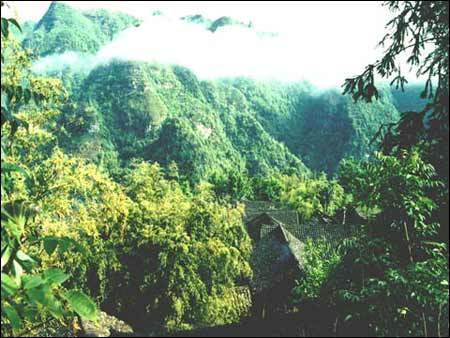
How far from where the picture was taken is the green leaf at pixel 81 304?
10.0 feet

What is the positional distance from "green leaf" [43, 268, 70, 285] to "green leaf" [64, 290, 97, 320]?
3.9 inches

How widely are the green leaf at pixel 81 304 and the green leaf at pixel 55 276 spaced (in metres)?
0.10

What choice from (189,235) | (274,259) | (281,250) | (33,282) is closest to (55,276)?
(33,282)

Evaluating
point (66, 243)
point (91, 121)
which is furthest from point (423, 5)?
point (91, 121)

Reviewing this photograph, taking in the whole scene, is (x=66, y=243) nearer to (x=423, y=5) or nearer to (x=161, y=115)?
(x=423, y=5)

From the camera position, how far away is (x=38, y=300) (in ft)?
10.0

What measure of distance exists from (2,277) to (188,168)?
13266cm

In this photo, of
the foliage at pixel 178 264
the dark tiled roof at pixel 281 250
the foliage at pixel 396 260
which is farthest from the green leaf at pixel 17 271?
the dark tiled roof at pixel 281 250

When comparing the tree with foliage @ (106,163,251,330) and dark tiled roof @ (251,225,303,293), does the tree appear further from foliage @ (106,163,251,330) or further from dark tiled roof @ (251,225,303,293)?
dark tiled roof @ (251,225,303,293)

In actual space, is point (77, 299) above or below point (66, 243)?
below

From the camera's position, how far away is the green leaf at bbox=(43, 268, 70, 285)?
125 inches

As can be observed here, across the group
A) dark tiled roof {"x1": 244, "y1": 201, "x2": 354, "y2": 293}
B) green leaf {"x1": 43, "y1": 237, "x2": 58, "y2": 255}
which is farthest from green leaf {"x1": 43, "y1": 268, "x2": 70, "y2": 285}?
dark tiled roof {"x1": 244, "y1": 201, "x2": 354, "y2": 293}

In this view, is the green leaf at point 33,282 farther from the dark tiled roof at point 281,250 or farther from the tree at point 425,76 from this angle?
the dark tiled roof at point 281,250

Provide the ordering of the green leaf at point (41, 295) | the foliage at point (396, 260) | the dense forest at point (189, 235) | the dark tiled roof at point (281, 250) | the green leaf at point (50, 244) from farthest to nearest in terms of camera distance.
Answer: the dark tiled roof at point (281, 250)
the foliage at point (396, 260)
the dense forest at point (189, 235)
the green leaf at point (50, 244)
the green leaf at point (41, 295)
